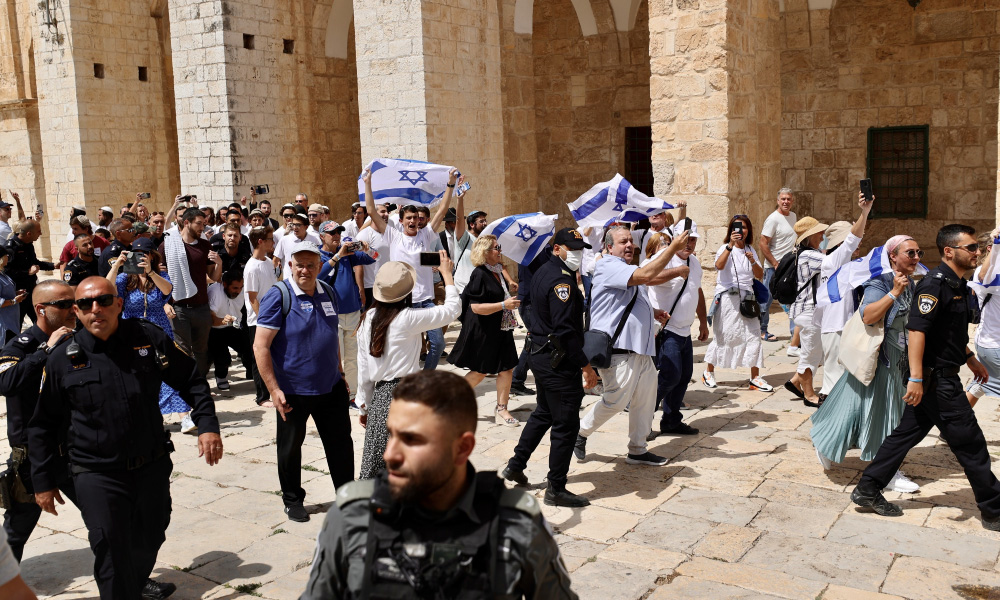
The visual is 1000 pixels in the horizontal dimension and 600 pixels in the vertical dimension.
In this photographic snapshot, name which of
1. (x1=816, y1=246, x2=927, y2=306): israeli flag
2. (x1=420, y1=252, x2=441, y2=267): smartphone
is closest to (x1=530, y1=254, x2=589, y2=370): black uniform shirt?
(x1=420, y1=252, x2=441, y2=267): smartphone

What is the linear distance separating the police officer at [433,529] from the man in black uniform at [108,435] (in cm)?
200

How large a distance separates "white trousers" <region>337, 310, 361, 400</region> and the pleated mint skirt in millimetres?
4043

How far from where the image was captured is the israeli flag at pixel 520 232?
672cm

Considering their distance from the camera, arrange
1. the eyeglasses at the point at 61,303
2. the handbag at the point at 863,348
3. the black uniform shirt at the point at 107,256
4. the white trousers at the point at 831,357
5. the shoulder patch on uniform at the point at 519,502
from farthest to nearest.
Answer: the black uniform shirt at the point at 107,256 → the white trousers at the point at 831,357 → the handbag at the point at 863,348 → the eyeglasses at the point at 61,303 → the shoulder patch on uniform at the point at 519,502

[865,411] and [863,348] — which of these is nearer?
[863,348]

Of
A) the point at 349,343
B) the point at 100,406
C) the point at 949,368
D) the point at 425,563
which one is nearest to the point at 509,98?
the point at 349,343

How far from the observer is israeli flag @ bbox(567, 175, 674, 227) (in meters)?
8.38

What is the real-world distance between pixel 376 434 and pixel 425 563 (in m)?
2.61

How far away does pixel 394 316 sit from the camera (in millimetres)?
4988

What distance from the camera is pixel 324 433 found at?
5387 mm

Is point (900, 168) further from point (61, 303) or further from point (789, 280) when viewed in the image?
point (61, 303)

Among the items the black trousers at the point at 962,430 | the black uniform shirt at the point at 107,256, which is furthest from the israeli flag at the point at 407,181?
the black trousers at the point at 962,430

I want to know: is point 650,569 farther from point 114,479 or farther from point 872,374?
point 114,479

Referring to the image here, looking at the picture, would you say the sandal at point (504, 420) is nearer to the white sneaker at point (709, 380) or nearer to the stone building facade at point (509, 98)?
the white sneaker at point (709, 380)
